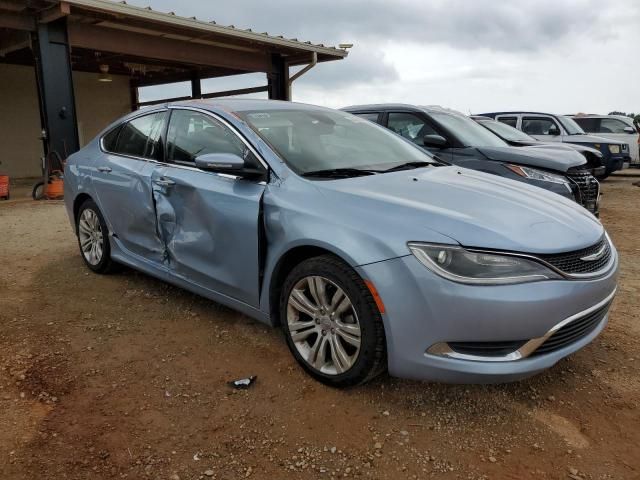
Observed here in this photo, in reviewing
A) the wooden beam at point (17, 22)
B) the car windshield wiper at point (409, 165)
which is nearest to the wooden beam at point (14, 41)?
the wooden beam at point (17, 22)

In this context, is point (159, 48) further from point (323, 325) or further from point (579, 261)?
point (579, 261)

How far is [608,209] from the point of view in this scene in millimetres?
8703

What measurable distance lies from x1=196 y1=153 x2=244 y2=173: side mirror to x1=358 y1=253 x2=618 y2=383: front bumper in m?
1.03

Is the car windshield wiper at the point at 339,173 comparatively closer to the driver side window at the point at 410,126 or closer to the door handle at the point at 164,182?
the door handle at the point at 164,182

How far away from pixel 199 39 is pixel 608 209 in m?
8.89

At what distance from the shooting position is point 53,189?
9.60 m

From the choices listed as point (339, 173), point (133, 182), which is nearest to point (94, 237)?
point (133, 182)

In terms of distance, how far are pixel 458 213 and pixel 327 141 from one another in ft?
4.06

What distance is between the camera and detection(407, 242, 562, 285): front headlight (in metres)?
2.31

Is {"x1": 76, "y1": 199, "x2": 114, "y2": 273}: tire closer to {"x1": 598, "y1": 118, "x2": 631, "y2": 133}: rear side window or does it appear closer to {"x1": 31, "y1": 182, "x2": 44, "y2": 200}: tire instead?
{"x1": 31, "y1": 182, "x2": 44, "y2": 200}: tire

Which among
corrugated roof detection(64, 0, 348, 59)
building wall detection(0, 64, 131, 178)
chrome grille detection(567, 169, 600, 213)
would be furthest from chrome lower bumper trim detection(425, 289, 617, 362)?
building wall detection(0, 64, 131, 178)

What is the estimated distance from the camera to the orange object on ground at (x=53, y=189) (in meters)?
9.60

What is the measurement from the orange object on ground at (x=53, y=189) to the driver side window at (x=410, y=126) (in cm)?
622

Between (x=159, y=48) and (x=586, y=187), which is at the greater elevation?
(x=159, y=48)
